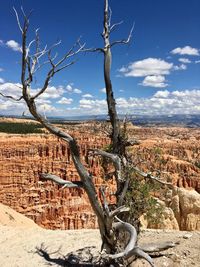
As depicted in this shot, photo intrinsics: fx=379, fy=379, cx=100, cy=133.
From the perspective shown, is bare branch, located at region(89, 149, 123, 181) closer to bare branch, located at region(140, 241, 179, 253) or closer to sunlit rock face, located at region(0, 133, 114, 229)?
bare branch, located at region(140, 241, 179, 253)

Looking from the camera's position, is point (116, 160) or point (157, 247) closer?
point (157, 247)

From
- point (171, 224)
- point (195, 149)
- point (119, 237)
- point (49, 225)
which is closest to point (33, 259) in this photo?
point (119, 237)

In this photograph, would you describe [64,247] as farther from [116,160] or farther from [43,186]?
[43,186]

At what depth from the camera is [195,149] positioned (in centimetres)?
9544

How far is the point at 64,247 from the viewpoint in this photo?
53.1 ft

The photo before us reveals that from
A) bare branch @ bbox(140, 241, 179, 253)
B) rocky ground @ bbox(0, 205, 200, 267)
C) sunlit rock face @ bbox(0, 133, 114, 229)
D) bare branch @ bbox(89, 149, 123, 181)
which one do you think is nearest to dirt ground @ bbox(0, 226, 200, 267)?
rocky ground @ bbox(0, 205, 200, 267)

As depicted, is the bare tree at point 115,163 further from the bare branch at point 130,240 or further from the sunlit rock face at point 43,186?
the sunlit rock face at point 43,186

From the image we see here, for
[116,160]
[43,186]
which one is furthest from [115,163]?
[43,186]

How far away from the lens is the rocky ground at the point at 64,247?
45.0 feet

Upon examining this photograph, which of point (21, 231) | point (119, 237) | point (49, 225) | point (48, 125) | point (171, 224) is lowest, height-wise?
point (49, 225)

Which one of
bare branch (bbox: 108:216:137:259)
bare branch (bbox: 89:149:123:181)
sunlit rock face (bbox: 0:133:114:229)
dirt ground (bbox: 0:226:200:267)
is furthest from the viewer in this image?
sunlit rock face (bbox: 0:133:114:229)

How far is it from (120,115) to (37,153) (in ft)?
97.0

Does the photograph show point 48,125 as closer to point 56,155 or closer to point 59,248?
point 59,248

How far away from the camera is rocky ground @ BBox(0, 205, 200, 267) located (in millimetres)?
13705
